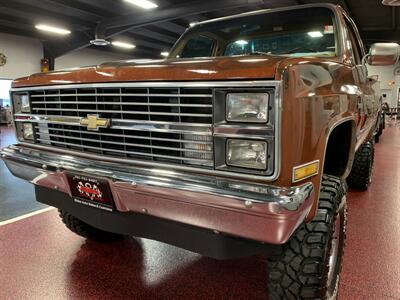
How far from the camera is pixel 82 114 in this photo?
168 cm

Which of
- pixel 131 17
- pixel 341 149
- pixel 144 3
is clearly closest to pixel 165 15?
pixel 144 3

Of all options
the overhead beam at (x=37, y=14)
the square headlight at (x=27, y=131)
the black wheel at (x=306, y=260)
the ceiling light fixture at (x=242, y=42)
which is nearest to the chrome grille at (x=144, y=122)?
the square headlight at (x=27, y=131)

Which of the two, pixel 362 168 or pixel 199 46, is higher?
pixel 199 46

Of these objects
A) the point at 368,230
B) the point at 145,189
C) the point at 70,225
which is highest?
the point at 145,189

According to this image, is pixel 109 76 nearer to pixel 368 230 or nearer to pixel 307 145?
pixel 307 145

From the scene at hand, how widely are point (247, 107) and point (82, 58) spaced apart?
54.9 feet

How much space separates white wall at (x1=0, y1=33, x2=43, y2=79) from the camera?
13.2 m

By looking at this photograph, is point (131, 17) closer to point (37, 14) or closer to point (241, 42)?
point (37, 14)

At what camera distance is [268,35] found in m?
2.68

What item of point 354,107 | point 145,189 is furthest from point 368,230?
point 145,189

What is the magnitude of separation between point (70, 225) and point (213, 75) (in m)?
1.76

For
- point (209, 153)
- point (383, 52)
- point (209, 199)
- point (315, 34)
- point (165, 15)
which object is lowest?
point (209, 199)

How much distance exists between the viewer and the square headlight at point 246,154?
124 centimetres

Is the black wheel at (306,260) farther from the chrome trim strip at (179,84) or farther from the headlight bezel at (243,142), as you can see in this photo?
the chrome trim strip at (179,84)
